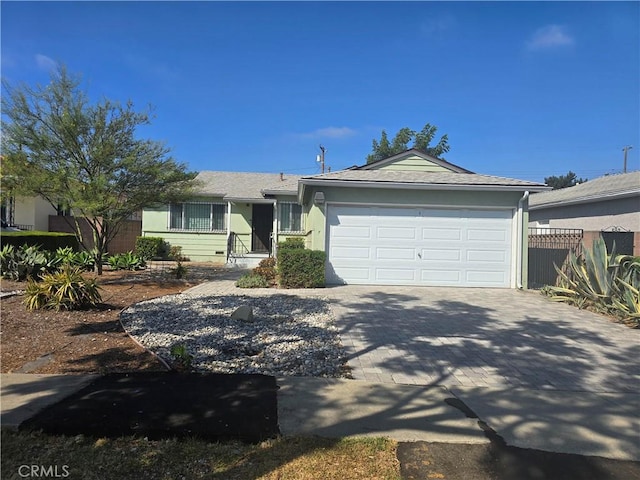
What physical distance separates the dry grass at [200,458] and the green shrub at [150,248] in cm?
1701

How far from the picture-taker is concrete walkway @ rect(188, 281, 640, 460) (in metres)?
3.88

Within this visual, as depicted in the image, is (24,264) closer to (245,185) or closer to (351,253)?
→ (351,253)

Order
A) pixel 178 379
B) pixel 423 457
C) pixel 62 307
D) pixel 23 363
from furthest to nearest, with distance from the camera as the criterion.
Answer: pixel 62 307, pixel 23 363, pixel 178 379, pixel 423 457

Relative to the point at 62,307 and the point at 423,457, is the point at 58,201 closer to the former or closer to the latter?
the point at 62,307

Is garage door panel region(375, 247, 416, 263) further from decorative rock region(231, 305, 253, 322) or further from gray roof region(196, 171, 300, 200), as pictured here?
gray roof region(196, 171, 300, 200)

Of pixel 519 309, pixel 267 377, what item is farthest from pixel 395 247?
pixel 267 377

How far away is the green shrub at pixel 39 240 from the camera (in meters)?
14.8

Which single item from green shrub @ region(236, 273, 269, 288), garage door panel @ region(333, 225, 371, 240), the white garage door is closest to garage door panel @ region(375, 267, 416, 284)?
the white garage door

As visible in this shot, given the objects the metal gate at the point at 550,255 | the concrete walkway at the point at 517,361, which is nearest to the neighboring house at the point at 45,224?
the concrete walkway at the point at 517,361

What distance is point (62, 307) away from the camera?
306 inches

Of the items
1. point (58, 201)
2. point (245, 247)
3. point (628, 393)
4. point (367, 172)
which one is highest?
point (367, 172)

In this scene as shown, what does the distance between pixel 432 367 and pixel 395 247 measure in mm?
7394

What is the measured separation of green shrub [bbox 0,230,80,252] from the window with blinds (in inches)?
175

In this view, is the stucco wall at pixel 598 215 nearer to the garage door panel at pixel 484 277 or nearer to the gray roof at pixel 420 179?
the gray roof at pixel 420 179
